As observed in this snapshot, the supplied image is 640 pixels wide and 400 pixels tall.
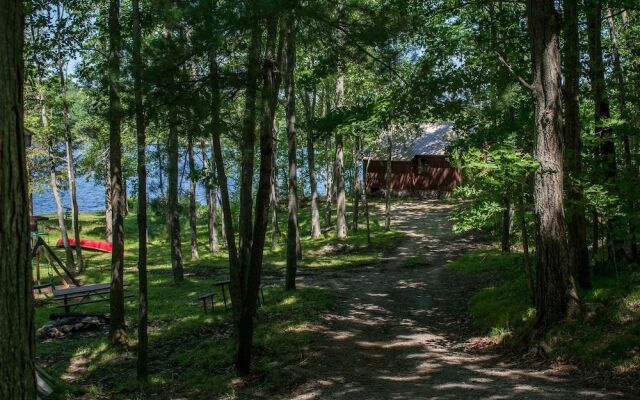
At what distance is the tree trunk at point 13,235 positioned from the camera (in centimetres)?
330

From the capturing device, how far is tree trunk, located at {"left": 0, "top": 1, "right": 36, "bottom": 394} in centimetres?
330

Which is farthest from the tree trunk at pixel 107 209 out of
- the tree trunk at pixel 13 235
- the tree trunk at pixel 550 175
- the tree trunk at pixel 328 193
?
the tree trunk at pixel 13 235

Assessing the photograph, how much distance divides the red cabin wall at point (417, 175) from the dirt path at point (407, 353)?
2358 cm

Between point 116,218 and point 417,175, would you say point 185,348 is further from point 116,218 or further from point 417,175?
point 417,175

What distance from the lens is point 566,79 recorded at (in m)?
10.9

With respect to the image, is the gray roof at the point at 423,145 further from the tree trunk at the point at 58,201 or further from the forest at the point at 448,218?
the forest at the point at 448,218

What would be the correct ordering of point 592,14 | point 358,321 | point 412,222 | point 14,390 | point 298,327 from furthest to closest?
point 412,222 → point 358,321 → point 298,327 → point 592,14 → point 14,390

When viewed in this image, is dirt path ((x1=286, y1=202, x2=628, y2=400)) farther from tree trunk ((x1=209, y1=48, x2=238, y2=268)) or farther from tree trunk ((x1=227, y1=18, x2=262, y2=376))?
tree trunk ((x1=209, y1=48, x2=238, y2=268))

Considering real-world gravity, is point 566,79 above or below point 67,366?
above

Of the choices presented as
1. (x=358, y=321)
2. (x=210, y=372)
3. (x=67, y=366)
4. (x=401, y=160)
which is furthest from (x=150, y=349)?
(x=401, y=160)

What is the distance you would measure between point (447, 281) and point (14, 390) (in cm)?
1598

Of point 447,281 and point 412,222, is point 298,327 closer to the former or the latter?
point 447,281

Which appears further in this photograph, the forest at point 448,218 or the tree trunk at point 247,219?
the tree trunk at point 247,219

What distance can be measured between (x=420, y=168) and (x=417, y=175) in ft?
2.12
